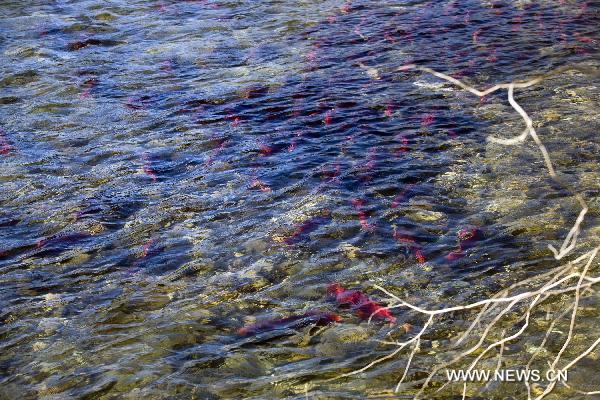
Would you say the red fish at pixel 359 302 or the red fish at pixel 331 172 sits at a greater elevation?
the red fish at pixel 331 172

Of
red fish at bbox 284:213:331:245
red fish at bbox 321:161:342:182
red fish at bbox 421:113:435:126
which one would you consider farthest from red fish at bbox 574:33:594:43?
red fish at bbox 284:213:331:245

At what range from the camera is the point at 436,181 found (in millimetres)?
6957

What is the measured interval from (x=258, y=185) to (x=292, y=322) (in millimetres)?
2112

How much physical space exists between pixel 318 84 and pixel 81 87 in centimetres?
275

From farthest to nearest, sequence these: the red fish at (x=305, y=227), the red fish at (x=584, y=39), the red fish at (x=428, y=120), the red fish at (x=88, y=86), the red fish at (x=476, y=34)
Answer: the red fish at (x=476, y=34) → the red fish at (x=584, y=39) → the red fish at (x=88, y=86) → the red fish at (x=428, y=120) → the red fish at (x=305, y=227)

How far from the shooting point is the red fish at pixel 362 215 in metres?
6.30

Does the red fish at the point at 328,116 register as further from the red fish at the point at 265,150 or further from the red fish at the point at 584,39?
the red fish at the point at 584,39

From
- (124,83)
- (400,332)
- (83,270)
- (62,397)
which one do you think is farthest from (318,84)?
(62,397)

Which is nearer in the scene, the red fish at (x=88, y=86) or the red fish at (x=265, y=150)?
the red fish at (x=265, y=150)

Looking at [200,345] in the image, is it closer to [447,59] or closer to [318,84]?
[318,84]

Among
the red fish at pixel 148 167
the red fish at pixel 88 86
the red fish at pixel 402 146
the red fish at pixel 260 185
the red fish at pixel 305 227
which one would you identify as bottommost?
the red fish at pixel 305 227

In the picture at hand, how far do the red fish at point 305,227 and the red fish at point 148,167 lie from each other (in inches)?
63.9

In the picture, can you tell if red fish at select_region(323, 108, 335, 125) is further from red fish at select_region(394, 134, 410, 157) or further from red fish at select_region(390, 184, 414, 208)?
red fish at select_region(390, 184, 414, 208)

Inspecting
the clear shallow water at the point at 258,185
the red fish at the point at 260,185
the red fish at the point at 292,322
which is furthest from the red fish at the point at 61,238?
the red fish at the point at 292,322
